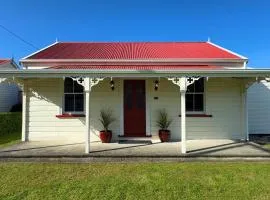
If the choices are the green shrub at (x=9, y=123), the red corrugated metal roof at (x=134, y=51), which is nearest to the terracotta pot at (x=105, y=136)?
the red corrugated metal roof at (x=134, y=51)

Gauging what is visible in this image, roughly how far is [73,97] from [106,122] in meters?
1.81

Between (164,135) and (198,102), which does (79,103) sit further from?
(198,102)

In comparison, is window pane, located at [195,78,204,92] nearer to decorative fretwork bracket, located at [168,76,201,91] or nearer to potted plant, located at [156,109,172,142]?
potted plant, located at [156,109,172,142]

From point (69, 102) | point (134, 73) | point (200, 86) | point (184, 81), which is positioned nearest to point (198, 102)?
point (200, 86)

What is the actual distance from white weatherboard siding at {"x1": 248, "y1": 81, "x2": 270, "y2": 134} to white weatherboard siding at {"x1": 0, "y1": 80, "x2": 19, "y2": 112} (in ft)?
57.4

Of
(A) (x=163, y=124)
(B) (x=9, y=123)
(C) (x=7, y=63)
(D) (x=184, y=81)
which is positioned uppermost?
(C) (x=7, y=63)

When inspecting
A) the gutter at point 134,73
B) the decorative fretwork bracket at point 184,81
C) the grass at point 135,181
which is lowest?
the grass at point 135,181

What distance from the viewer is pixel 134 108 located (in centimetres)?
1097

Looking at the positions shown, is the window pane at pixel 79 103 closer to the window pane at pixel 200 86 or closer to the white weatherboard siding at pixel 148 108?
the white weatherboard siding at pixel 148 108

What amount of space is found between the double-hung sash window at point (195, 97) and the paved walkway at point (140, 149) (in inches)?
53.0

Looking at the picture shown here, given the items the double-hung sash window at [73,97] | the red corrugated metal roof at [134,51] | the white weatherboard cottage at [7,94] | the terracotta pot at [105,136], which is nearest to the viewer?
the terracotta pot at [105,136]

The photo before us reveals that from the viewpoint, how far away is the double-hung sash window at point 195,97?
11109 mm

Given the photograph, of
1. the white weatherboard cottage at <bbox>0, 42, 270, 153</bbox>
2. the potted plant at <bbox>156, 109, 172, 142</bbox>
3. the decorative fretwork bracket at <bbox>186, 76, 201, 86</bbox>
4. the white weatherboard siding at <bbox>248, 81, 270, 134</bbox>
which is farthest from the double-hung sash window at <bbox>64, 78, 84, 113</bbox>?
the white weatherboard siding at <bbox>248, 81, 270, 134</bbox>

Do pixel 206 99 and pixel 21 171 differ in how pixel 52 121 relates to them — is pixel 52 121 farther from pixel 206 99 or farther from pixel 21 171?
pixel 206 99
